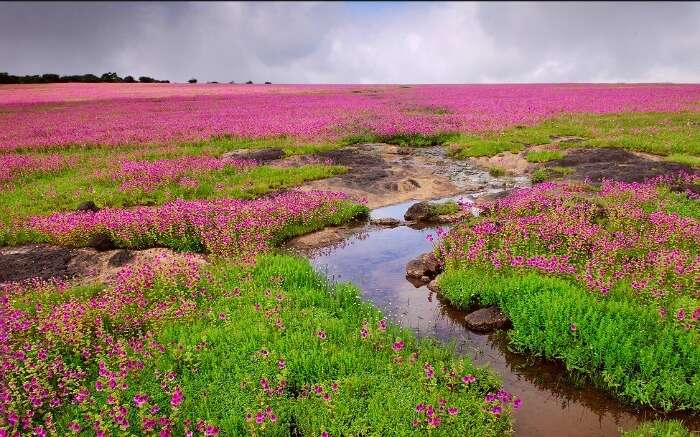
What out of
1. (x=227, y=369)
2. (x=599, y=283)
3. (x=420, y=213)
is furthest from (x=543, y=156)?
(x=227, y=369)

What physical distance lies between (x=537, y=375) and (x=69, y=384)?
20.5ft

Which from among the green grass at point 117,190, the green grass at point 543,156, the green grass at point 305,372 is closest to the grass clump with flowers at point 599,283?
→ the green grass at point 305,372

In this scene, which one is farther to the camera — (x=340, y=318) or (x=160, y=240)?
(x=160, y=240)

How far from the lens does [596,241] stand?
30.6ft

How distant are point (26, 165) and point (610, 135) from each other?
89.4ft

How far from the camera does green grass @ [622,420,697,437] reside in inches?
199

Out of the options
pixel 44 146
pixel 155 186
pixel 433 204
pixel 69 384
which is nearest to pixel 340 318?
pixel 69 384

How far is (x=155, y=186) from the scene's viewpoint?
16031mm

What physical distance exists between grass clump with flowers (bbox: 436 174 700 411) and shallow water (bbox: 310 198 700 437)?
0.26m

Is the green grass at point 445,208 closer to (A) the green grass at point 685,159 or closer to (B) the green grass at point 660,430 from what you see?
(B) the green grass at point 660,430

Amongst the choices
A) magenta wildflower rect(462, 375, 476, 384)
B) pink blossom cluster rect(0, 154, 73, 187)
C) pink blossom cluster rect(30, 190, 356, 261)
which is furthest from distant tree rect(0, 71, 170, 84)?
magenta wildflower rect(462, 375, 476, 384)

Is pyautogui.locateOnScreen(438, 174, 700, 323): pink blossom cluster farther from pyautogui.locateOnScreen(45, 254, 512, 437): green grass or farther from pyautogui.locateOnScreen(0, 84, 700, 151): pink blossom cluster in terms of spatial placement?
pyautogui.locateOnScreen(0, 84, 700, 151): pink blossom cluster

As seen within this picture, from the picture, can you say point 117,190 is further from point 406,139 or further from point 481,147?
point 481,147

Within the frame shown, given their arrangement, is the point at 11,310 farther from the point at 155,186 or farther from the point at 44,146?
the point at 44,146
